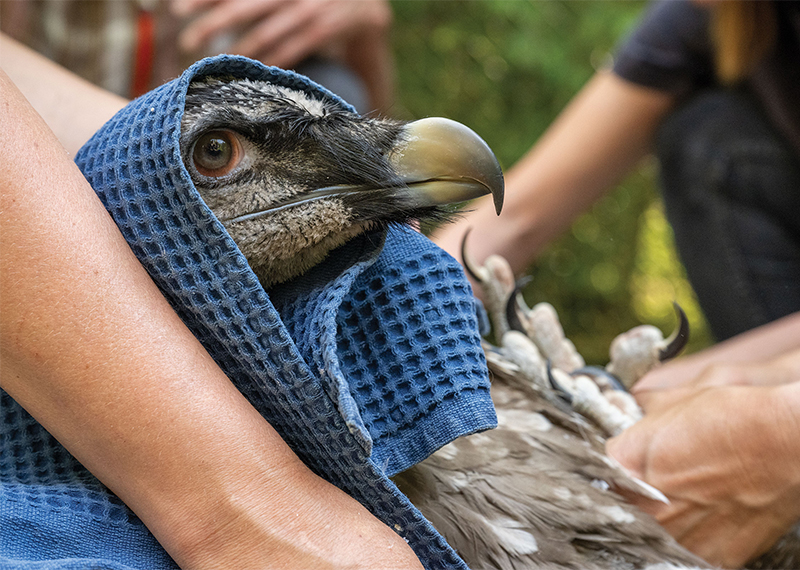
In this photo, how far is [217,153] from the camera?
1.11 metres

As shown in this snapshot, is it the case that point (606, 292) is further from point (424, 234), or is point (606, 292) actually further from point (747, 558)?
point (424, 234)

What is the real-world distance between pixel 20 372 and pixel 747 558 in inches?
53.8

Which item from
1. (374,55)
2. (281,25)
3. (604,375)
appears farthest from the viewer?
(374,55)

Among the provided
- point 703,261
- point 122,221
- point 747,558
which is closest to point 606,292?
point 703,261

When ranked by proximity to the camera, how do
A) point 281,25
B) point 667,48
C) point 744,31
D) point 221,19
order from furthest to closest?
point 667,48 → point 744,31 → point 281,25 → point 221,19

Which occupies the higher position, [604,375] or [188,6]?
[188,6]

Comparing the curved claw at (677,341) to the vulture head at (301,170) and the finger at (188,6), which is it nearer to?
the vulture head at (301,170)

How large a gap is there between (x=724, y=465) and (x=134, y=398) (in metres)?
1.06

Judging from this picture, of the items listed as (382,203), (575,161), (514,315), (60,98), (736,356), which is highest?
(60,98)

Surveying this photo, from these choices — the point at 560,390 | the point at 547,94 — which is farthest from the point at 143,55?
the point at 547,94

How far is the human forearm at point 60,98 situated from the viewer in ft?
4.93

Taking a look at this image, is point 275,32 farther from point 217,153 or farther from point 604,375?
point 604,375

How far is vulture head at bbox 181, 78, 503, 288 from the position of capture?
3.50 feet

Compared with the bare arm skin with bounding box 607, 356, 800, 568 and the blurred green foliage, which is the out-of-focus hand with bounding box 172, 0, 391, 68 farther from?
the bare arm skin with bounding box 607, 356, 800, 568
